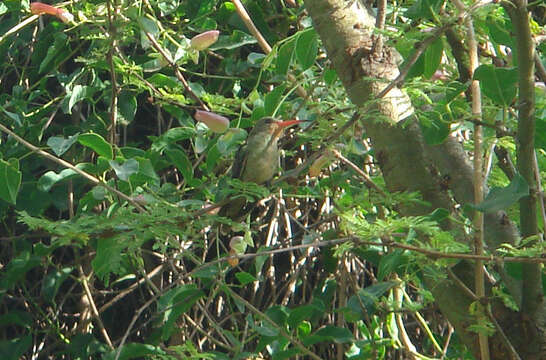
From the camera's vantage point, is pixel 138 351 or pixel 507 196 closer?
pixel 507 196

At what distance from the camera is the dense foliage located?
1.53m

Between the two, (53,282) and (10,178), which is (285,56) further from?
(53,282)

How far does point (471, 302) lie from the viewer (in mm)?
1598

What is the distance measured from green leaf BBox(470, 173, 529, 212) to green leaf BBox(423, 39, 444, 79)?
394mm

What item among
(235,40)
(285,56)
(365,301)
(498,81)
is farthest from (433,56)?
(235,40)

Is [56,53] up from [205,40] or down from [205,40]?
down

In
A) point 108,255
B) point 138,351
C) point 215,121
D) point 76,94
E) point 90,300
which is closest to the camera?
point 108,255

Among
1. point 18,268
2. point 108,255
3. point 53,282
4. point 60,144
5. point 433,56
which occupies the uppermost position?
point 433,56

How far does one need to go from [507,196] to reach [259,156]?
3.43 ft

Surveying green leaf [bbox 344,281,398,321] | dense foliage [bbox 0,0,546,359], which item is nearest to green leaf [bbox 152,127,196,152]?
dense foliage [bbox 0,0,546,359]

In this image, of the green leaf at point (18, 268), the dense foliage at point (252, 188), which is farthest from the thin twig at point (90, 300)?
the green leaf at point (18, 268)

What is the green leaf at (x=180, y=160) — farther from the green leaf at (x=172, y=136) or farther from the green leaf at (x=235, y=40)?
the green leaf at (x=235, y=40)

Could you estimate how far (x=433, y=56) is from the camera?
1.64 m

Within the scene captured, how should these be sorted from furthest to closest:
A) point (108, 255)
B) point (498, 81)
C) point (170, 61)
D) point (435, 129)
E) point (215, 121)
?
1. point (170, 61)
2. point (215, 121)
3. point (108, 255)
4. point (435, 129)
5. point (498, 81)
